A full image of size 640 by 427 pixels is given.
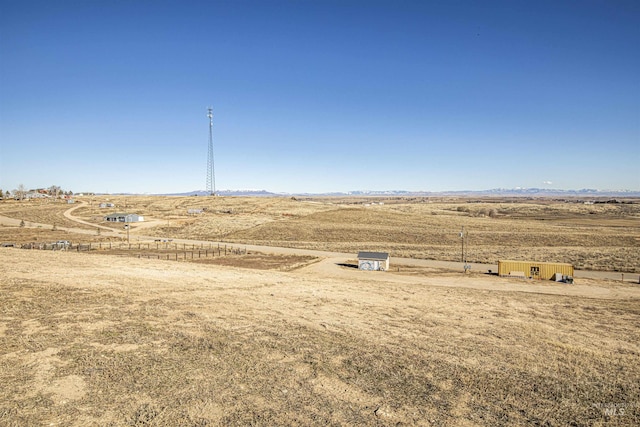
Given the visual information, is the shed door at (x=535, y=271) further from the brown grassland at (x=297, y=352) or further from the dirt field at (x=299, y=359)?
the dirt field at (x=299, y=359)

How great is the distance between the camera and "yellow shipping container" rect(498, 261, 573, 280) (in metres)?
40.1

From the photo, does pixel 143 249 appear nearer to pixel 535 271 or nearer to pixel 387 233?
pixel 387 233

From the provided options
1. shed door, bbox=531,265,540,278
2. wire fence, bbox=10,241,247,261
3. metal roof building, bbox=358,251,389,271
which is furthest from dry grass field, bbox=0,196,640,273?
wire fence, bbox=10,241,247,261

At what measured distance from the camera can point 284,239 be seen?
7656cm

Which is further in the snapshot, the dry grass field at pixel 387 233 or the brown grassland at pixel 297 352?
the dry grass field at pixel 387 233

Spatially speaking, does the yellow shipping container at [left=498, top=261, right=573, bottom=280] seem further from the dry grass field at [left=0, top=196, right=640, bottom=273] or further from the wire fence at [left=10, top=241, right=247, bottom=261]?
the wire fence at [left=10, top=241, right=247, bottom=261]

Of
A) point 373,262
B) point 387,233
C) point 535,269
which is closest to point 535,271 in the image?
point 535,269

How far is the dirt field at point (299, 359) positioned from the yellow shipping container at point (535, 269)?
1612 centimetres

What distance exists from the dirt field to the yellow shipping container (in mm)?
16118

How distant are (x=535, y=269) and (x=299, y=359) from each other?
3690cm

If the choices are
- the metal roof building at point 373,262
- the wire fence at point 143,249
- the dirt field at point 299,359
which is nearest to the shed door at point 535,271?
the metal roof building at point 373,262

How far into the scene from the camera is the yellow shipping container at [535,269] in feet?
132

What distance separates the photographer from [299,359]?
1387 cm

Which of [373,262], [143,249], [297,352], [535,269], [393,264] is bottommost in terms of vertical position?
[393,264]
